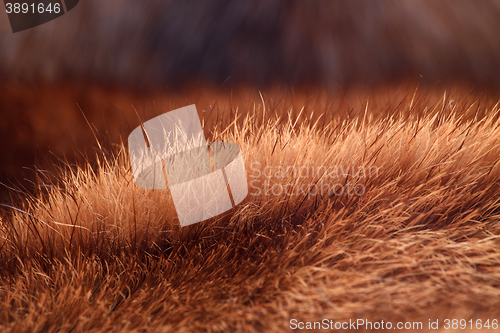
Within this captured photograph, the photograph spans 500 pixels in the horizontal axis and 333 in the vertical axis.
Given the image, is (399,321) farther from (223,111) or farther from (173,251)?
(223,111)

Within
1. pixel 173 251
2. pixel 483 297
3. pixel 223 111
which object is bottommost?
pixel 483 297

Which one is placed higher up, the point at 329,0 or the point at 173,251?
the point at 329,0

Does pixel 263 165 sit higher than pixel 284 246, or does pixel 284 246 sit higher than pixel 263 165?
pixel 263 165

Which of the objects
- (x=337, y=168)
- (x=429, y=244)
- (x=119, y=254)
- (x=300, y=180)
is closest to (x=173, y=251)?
(x=119, y=254)

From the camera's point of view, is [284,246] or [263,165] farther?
[263,165]
